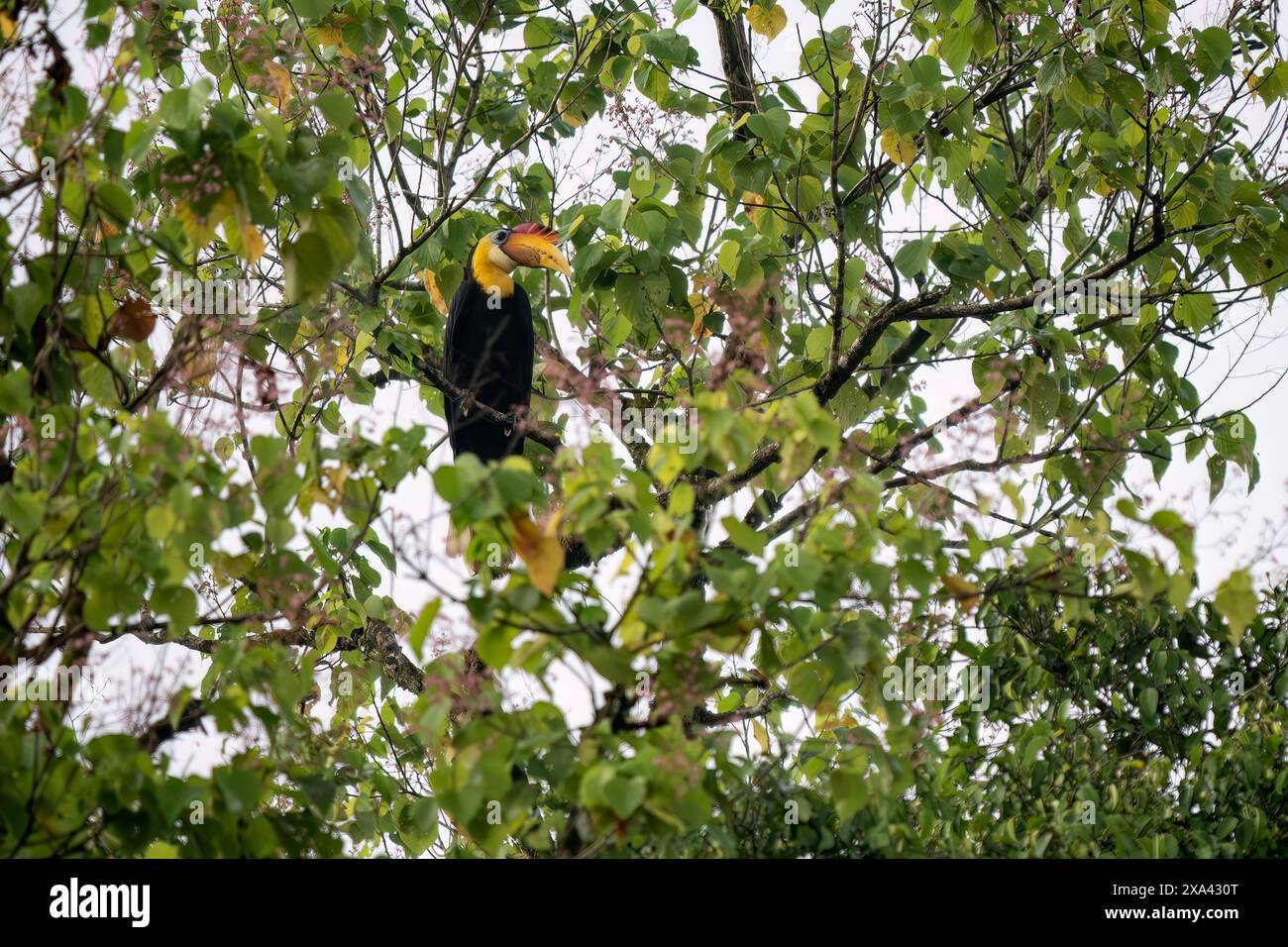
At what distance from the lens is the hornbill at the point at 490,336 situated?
5.20 metres

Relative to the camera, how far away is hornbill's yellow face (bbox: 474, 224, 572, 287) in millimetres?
4969

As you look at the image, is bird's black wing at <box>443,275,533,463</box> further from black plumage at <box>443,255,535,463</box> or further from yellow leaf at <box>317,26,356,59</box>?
yellow leaf at <box>317,26,356,59</box>

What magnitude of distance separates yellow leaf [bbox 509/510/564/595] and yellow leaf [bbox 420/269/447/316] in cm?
302

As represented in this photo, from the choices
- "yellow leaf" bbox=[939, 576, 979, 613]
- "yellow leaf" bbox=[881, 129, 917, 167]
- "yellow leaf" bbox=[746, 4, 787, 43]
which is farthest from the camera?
"yellow leaf" bbox=[746, 4, 787, 43]

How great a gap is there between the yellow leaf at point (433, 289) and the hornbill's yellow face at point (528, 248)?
1.06ft

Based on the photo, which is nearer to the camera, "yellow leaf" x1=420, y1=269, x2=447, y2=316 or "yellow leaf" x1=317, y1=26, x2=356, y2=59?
"yellow leaf" x1=317, y1=26, x2=356, y2=59

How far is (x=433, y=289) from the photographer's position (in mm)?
4906

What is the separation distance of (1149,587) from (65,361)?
5.89ft

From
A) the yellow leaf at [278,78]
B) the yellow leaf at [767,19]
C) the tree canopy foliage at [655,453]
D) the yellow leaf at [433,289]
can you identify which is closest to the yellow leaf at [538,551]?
the tree canopy foliage at [655,453]

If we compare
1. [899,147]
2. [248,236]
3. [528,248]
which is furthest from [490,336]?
[248,236]

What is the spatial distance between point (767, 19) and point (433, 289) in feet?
4.69

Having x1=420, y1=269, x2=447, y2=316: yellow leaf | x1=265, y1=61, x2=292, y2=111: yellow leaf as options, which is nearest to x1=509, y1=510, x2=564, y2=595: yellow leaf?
x1=265, y1=61, x2=292, y2=111: yellow leaf

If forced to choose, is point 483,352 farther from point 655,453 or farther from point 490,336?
point 655,453
